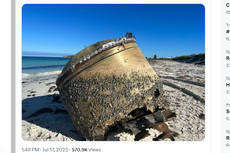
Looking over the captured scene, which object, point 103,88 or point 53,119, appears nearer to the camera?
point 103,88

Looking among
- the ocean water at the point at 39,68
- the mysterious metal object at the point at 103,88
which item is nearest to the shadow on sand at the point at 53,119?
the mysterious metal object at the point at 103,88

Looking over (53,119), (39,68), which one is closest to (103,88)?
(53,119)

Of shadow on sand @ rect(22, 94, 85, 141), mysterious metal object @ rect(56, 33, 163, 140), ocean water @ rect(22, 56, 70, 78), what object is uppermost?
ocean water @ rect(22, 56, 70, 78)

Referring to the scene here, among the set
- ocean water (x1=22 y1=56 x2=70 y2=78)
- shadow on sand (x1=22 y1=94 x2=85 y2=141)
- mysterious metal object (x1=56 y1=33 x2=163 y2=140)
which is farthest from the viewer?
ocean water (x1=22 y1=56 x2=70 y2=78)

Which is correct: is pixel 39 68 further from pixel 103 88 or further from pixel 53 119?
pixel 103 88

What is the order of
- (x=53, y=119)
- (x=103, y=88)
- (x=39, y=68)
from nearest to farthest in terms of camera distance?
(x=103, y=88)
(x=53, y=119)
(x=39, y=68)

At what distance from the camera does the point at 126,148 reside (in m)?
2.01

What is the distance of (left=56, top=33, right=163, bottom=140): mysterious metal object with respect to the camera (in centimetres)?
218

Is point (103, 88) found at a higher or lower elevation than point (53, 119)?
higher

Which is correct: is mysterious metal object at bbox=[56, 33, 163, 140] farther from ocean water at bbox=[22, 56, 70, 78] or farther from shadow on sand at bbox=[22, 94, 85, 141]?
ocean water at bbox=[22, 56, 70, 78]

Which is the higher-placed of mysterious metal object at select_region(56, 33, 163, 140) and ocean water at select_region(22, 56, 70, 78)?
ocean water at select_region(22, 56, 70, 78)

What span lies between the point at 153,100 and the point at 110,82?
0.93 m

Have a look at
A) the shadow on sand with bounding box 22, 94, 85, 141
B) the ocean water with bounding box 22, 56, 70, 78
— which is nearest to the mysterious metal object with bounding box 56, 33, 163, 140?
the shadow on sand with bounding box 22, 94, 85, 141

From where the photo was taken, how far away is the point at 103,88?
2.19 metres
